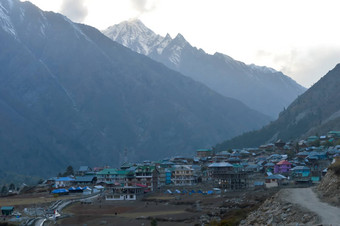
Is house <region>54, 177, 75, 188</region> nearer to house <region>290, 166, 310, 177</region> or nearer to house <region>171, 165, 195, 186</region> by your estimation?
house <region>171, 165, 195, 186</region>

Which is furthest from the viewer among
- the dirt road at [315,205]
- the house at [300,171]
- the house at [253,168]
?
the house at [253,168]

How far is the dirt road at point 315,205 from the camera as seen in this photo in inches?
1219

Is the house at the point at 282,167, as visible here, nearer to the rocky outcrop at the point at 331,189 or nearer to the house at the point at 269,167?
the house at the point at 269,167

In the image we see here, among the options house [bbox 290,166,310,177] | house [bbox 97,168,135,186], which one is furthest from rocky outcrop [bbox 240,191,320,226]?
house [bbox 97,168,135,186]

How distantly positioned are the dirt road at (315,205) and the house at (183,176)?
8735cm

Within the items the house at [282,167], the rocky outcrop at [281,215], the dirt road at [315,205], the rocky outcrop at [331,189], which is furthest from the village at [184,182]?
the rocky outcrop at [281,215]

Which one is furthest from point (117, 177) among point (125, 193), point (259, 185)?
point (259, 185)

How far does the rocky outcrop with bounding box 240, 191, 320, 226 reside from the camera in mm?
32469

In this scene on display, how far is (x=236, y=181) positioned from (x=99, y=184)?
36578 mm

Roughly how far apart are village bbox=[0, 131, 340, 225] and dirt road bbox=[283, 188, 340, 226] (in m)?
36.2

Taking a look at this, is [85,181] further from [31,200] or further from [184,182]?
[31,200]

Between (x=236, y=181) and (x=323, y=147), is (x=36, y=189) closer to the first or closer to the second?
(x=236, y=181)

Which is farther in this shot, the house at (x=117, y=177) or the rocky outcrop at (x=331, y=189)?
the house at (x=117, y=177)

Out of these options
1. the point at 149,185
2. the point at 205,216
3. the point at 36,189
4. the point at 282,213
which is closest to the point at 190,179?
the point at 149,185
